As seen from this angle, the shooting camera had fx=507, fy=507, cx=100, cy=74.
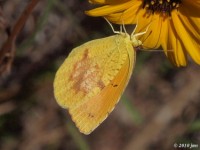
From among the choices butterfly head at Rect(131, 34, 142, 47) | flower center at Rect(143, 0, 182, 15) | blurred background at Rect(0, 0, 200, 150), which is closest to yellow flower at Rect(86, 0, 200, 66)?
flower center at Rect(143, 0, 182, 15)

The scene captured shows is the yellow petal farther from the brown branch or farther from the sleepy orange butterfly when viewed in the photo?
the brown branch

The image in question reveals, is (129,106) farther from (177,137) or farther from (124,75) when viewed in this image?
(124,75)

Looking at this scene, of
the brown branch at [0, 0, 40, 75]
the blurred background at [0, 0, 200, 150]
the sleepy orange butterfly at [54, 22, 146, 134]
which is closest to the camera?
the sleepy orange butterfly at [54, 22, 146, 134]

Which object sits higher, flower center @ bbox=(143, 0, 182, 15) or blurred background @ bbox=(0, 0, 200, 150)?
flower center @ bbox=(143, 0, 182, 15)

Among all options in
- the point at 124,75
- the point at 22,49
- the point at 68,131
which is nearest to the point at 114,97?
the point at 124,75

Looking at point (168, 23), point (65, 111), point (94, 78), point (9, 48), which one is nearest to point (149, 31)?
point (168, 23)

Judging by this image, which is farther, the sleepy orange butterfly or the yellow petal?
the yellow petal

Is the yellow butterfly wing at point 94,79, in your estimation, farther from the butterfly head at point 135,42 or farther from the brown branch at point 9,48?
the brown branch at point 9,48
